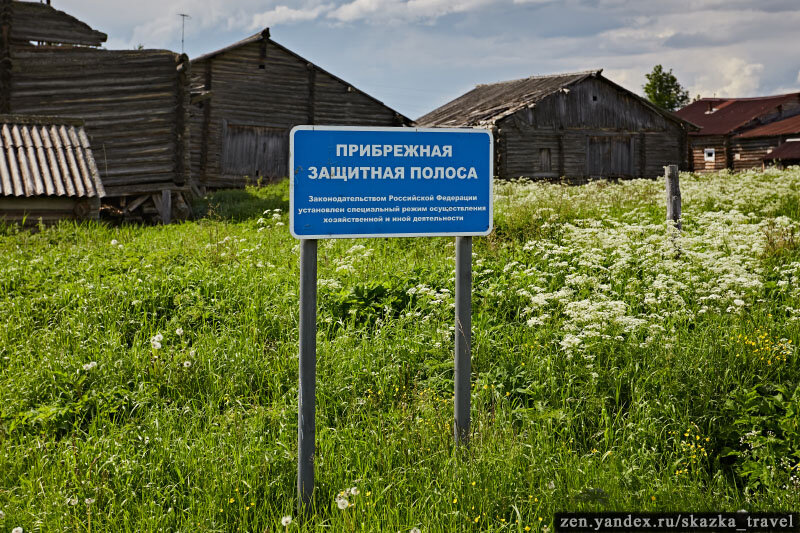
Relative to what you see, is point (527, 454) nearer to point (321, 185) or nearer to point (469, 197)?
point (469, 197)

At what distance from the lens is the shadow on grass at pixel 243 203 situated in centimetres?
1546

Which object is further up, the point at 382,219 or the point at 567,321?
the point at 382,219

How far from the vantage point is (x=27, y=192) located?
12.0m

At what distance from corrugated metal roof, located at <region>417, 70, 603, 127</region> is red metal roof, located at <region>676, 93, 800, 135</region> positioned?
15500mm

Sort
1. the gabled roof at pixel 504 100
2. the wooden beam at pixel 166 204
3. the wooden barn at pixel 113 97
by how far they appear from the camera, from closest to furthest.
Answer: the wooden barn at pixel 113 97, the wooden beam at pixel 166 204, the gabled roof at pixel 504 100

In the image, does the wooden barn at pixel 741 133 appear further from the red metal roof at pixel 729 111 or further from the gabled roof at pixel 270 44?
the gabled roof at pixel 270 44

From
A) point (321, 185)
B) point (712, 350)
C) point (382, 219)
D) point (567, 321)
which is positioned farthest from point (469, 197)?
point (712, 350)

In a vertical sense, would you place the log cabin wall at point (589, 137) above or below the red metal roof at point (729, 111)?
below

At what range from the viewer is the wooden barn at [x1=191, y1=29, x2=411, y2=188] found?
23797mm

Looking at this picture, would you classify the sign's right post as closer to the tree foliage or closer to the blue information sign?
the blue information sign

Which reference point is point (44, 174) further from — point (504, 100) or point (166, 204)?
point (504, 100)

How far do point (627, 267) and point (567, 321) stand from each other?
1919 millimetres

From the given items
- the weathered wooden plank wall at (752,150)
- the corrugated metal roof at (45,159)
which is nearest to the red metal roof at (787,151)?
the weathered wooden plank wall at (752,150)

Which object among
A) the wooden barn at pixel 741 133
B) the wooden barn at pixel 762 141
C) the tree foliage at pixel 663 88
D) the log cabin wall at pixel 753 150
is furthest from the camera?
the tree foliage at pixel 663 88
